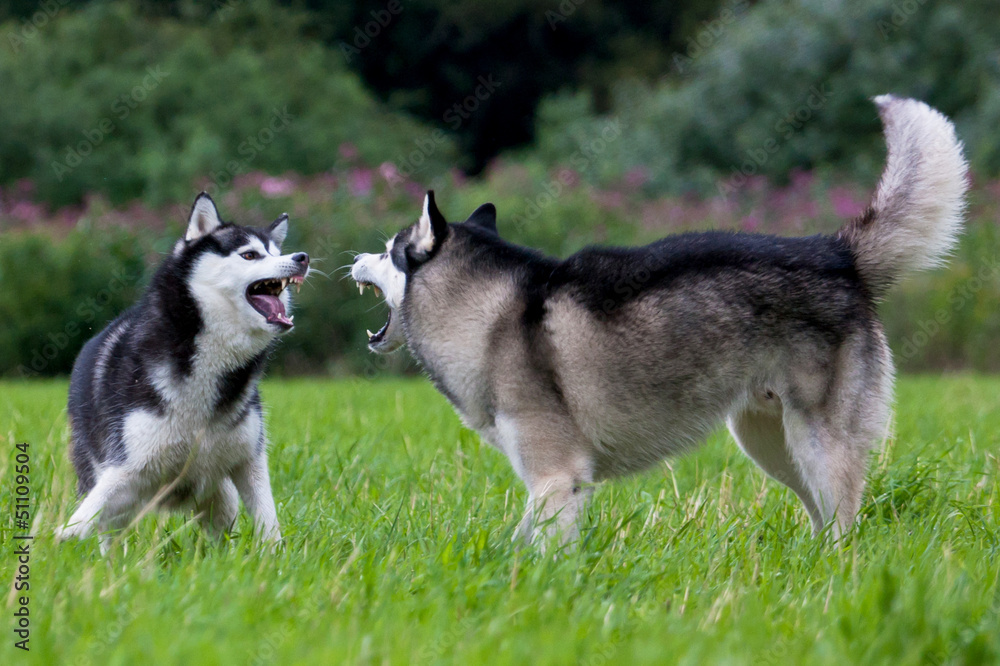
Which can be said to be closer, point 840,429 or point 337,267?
point 840,429

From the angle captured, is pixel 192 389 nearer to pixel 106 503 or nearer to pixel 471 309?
pixel 106 503

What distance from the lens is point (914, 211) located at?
389 centimetres

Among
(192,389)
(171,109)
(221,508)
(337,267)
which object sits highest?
(192,389)

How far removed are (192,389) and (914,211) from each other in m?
2.77

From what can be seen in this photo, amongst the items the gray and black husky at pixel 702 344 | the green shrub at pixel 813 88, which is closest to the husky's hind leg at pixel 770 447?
the gray and black husky at pixel 702 344

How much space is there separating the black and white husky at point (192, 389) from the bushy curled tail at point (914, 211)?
85.2 inches

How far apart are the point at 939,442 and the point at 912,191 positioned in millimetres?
2542

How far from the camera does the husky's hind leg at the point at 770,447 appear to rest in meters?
4.03

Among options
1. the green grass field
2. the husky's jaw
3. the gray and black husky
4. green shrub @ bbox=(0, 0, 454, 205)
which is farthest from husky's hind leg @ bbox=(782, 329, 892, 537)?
green shrub @ bbox=(0, 0, 454, 205)

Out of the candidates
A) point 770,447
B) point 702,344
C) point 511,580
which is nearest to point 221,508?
point 511,580

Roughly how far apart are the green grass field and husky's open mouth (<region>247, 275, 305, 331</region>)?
30.1 inches

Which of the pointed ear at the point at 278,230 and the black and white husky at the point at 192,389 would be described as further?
the pointed ear at the point at 278,230

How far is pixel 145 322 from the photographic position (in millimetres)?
3959

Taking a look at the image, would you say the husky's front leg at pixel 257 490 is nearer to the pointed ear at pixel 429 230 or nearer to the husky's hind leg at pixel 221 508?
the husky's hind leg at pixel 221 508
